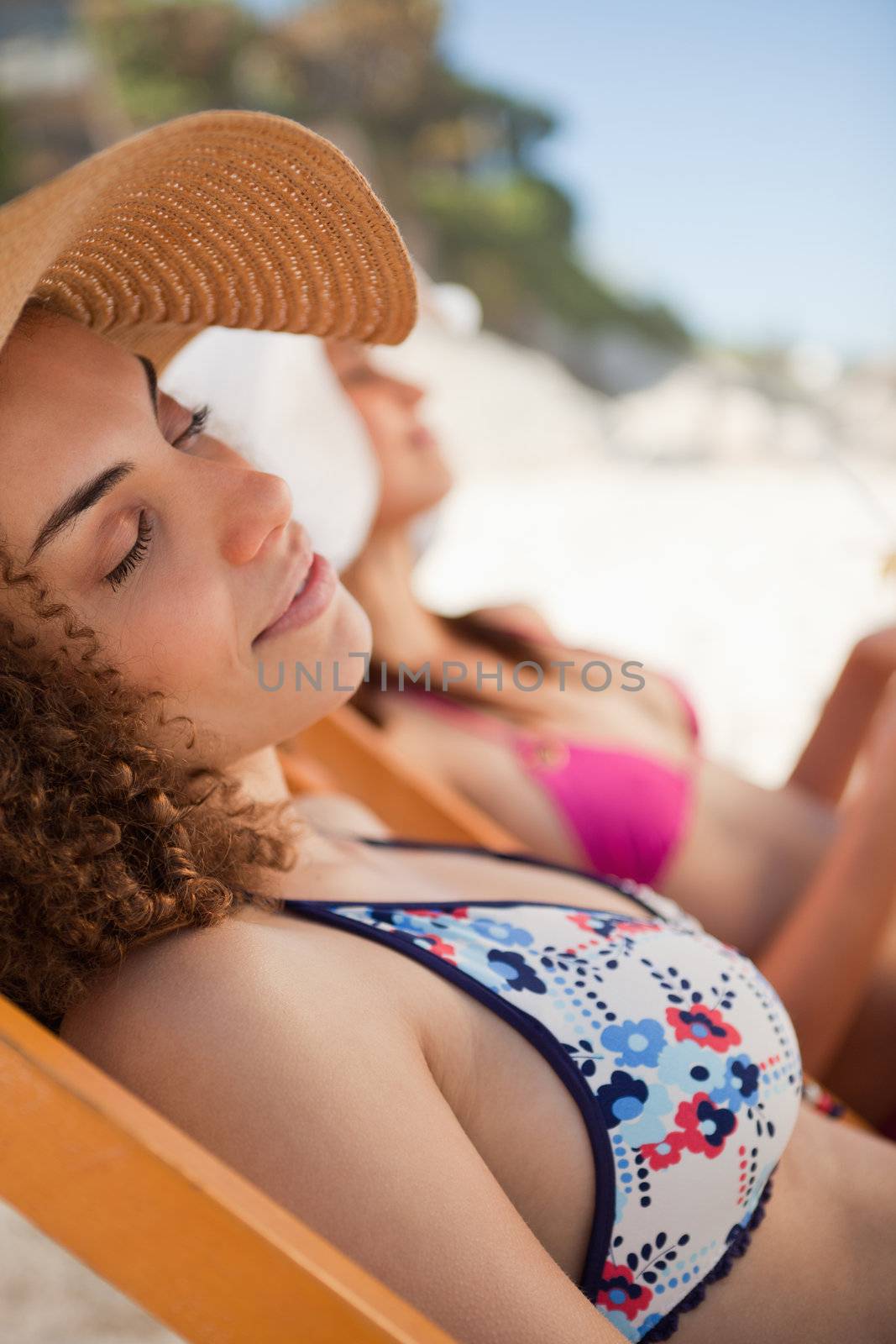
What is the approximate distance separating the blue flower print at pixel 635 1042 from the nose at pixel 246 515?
0.47 metres

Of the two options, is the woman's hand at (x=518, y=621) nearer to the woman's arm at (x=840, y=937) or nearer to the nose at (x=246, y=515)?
the woman's arm at (x=840, y=937)

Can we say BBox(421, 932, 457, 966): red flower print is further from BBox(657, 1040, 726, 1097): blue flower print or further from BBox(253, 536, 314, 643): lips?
BBox(253, 536, 314, 643): lips

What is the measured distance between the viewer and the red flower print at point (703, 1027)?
803 millimetres

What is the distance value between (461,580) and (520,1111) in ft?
14.4

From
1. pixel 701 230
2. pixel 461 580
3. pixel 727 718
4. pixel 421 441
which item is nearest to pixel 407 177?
pixel 701 230

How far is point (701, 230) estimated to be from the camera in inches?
712

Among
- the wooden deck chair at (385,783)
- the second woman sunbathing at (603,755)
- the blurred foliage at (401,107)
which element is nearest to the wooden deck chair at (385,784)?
the wooden deck chair at (385,783)

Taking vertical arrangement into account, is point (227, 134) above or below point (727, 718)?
above

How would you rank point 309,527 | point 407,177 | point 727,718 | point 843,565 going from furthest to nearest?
point 407,177
point 843,565
point 727,718
point 309,527

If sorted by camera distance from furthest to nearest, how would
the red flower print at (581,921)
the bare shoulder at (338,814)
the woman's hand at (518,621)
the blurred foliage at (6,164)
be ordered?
the blurred foliage at (6,164), the woman's hand at (518,621), the bare shoulder at (338,814), the red flower print at (581,921)

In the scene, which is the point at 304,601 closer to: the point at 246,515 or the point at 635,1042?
the point at 246,515

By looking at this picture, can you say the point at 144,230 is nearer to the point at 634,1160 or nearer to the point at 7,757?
the point at 7,757

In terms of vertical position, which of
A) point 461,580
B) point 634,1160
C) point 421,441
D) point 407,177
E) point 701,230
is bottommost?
point 461,580

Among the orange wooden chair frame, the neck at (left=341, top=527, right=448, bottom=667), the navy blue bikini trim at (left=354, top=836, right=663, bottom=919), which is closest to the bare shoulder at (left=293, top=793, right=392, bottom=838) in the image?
the navy blue bikini trim at (left=354, top=836, right=663, bottom=919)
